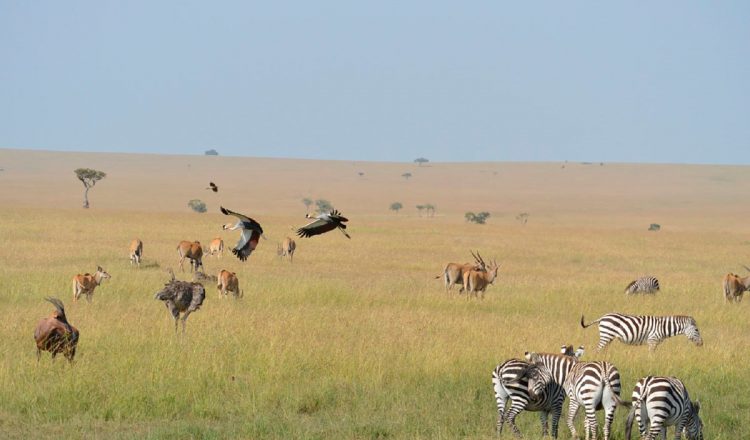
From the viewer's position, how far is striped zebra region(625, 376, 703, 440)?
28.1 feet

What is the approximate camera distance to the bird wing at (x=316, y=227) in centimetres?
777

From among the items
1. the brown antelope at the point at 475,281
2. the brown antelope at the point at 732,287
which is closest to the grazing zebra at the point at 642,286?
the brown antelope at the point at 732,287

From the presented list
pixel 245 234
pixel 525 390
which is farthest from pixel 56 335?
pixel 525 390

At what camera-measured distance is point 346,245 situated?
1442 inches

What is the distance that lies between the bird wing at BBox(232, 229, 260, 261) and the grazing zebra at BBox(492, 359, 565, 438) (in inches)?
119

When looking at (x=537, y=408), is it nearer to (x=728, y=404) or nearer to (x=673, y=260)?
(x=728, y=404)

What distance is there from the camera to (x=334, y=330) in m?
15.8

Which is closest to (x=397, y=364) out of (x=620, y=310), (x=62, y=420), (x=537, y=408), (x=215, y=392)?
(x=215, y=392)

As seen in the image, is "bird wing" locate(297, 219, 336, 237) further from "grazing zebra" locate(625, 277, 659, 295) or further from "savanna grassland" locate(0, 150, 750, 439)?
"grazing zebra" locate(625, 277, 659, 295)

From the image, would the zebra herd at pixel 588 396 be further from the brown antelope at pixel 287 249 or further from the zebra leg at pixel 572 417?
the brown antelope at pixel 287 249

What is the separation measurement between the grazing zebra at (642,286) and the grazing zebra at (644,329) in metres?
7.02

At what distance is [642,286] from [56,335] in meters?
14.7

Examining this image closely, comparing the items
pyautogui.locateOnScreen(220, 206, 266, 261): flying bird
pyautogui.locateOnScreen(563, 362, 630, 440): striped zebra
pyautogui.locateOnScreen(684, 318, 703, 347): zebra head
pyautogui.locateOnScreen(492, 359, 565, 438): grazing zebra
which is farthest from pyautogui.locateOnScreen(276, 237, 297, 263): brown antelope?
Result: pyautogui.locateOnScreen(220, 206, 266, 261): flying bird

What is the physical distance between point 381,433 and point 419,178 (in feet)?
439
